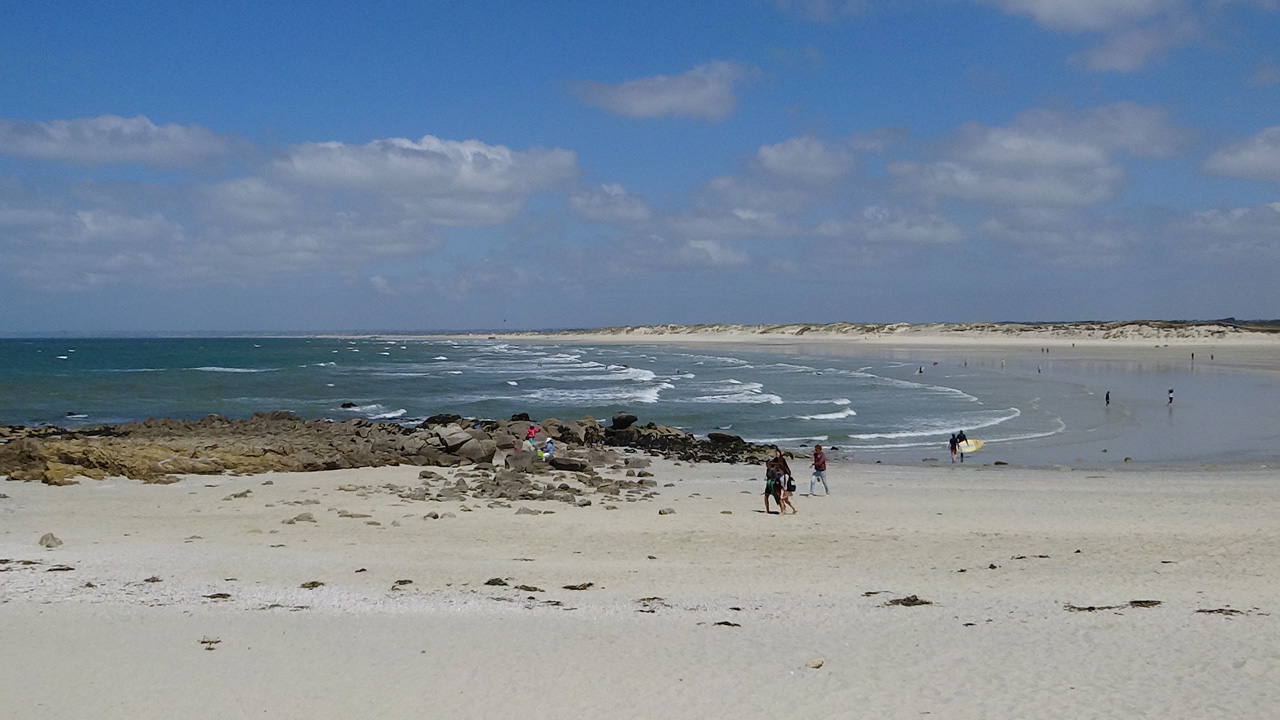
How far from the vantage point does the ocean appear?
27797mm

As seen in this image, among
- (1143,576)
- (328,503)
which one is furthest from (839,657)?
(328,503)

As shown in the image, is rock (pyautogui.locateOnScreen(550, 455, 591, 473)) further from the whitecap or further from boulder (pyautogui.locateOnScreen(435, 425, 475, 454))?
the whitecap

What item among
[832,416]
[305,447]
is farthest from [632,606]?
[832,416]

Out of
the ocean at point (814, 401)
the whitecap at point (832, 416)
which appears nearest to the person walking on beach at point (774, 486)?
the ocean at point (814, 401)

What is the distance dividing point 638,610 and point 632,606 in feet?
0.61

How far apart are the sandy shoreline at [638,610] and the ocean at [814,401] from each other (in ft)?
39.5

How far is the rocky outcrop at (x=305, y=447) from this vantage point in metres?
19.1

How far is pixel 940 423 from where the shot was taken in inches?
1277

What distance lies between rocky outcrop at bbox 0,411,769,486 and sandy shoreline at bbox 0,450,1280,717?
2493 millimetres

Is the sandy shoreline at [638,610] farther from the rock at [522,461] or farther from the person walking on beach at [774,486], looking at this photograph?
the rock at [522,461]

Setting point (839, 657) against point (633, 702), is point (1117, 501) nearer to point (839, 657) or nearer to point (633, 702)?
point (839, 657)

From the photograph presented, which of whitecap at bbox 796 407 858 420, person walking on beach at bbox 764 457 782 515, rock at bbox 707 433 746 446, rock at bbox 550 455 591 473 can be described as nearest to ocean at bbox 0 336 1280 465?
whitecap at bbox 796 407 858 420

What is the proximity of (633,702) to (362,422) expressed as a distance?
80.8 feet

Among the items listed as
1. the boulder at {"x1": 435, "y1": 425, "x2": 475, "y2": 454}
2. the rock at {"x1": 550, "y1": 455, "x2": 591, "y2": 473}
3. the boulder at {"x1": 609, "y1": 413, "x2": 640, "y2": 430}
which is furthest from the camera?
the boulder at {"x1": 609, "y1": 413, "x2": 640, "y2": 430}
